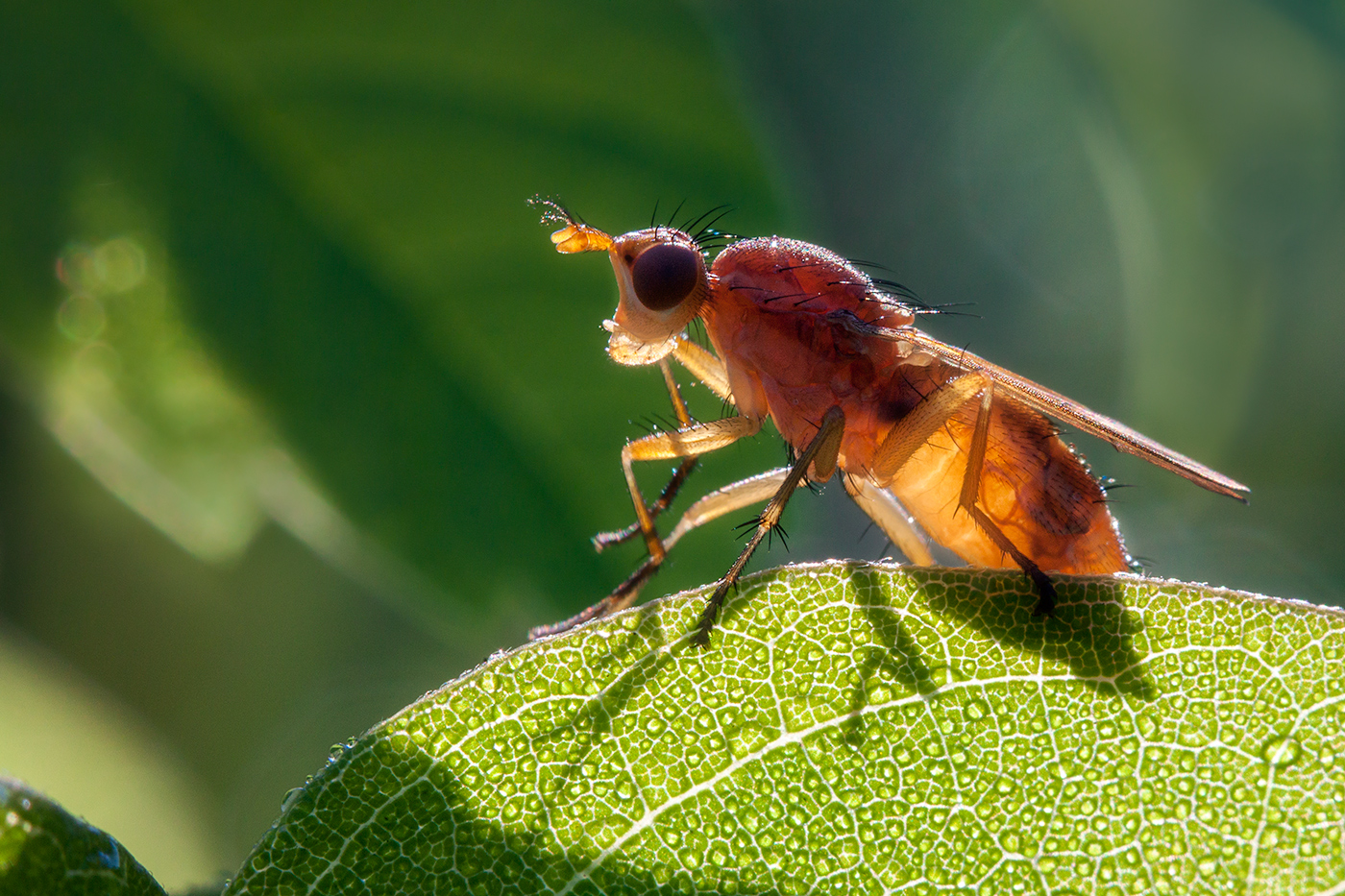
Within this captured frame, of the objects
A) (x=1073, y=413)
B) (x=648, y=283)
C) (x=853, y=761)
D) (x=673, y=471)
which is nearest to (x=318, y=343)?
(x=648, y=283)

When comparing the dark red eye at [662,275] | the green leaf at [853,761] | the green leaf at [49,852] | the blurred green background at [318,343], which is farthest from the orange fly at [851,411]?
the green leaf at [49,852]

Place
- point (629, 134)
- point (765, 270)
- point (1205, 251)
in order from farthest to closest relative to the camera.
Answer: point (1205, 251) → point (765, 270) → point (629, 134)

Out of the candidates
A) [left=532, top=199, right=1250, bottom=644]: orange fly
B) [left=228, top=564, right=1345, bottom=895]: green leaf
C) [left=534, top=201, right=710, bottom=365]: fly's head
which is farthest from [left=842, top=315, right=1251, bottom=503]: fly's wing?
[left=228, top=564, right=1345, bottom=895]: green leaf

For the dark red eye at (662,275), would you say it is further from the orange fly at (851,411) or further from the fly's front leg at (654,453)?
the fly's front leg at (654,453)

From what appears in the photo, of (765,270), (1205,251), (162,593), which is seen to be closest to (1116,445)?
(765,270)

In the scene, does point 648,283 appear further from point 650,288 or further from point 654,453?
point 654,453

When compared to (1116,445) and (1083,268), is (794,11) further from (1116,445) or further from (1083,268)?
(1116,445)
